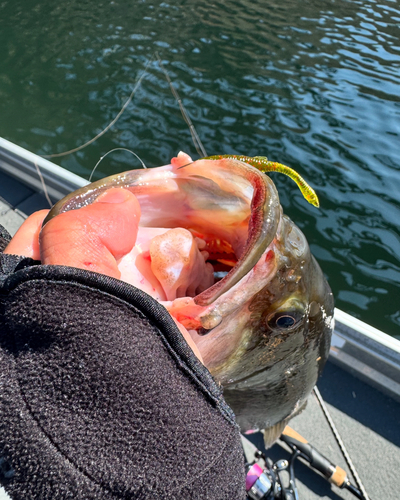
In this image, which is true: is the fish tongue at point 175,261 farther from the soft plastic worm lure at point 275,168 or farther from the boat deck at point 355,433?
the boat deck at point 355,433

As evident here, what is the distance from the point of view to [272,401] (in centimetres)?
189

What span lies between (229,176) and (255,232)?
0.28 metres

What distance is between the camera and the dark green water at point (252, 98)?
5.53 metres

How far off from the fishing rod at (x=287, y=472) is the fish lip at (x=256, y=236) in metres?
1.76

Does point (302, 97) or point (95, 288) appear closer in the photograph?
point (95, 288)

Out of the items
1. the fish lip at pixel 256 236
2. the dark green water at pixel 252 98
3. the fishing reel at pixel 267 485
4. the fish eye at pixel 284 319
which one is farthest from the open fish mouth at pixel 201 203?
the dark green water at pixel 252 98

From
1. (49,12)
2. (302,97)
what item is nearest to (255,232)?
(302,97)

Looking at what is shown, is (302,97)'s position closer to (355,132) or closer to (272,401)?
(355,132)

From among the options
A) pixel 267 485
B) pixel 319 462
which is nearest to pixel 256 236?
pixel 267 485

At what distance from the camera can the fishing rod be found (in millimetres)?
2359

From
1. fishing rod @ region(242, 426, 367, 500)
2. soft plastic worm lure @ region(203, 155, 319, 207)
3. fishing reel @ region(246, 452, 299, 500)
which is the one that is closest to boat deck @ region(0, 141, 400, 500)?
fishing rod @ region(242, 426, 367, 500)

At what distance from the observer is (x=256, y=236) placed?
1114 mm

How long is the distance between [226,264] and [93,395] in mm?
836

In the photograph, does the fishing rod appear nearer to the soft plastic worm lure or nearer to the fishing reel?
the fishing reel
